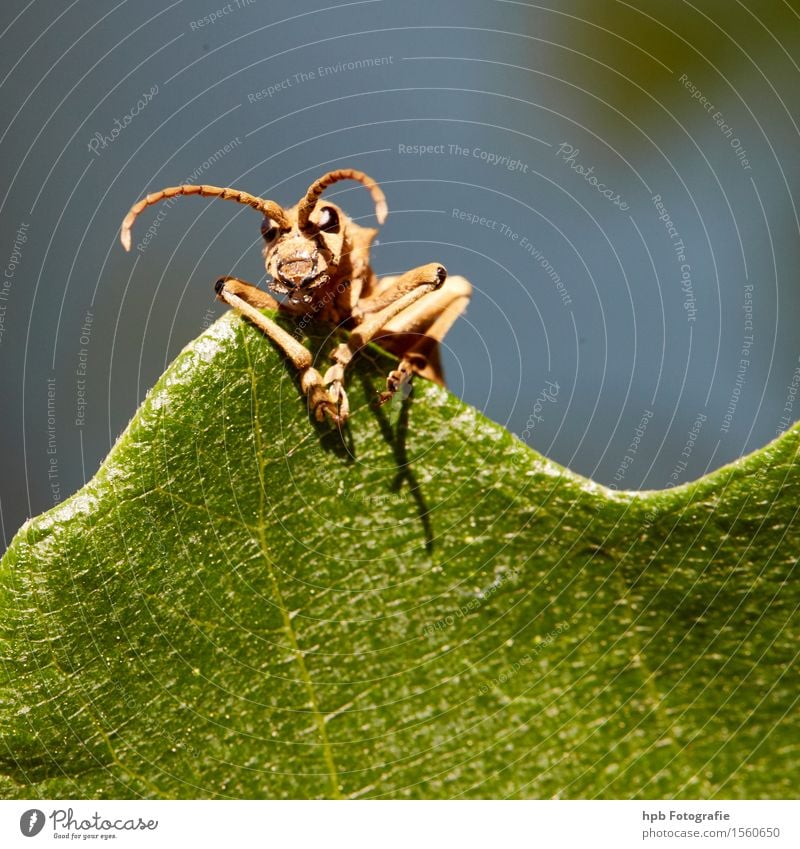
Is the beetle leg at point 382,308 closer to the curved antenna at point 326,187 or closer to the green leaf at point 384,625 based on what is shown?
the green leaf at point 384,625

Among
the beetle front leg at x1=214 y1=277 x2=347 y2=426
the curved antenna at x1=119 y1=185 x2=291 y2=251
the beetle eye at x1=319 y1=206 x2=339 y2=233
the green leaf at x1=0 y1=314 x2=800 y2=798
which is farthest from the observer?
the beetle eye at x1=319 y1=206 x2=339 y2=233

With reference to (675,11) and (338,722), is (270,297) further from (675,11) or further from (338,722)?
(675,11)

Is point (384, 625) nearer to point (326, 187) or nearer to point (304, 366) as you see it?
point (304, 366)

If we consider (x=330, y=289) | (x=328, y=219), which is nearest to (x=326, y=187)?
(x=328, y=219)

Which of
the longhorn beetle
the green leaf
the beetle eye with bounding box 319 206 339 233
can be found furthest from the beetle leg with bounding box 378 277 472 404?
the beetle eye with bounding box 319 206 339 233

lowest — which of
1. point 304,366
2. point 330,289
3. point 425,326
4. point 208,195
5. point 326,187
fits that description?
point 304,366

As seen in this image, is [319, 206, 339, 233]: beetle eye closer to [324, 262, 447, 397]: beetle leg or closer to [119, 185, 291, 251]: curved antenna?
[119, 185, 291, 251]: curved antenna
